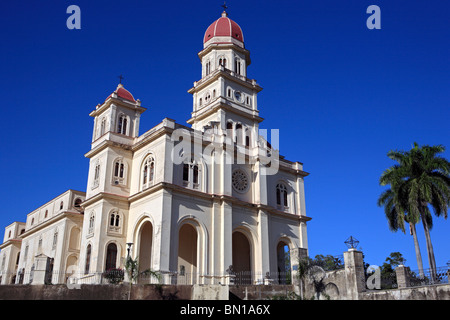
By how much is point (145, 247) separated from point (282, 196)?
13010 mm

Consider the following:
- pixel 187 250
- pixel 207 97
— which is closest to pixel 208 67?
pixel 207 97

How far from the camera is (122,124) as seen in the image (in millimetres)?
38344

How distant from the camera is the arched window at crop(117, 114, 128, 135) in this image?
38156 mm

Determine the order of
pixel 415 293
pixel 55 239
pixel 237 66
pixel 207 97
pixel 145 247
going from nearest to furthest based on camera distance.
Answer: pixel 415 293 < pixel 145 247 < pixel 55 239 < pixel 207 97 < pixel 237 66

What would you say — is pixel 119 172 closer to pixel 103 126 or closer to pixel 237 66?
pixel 103 126

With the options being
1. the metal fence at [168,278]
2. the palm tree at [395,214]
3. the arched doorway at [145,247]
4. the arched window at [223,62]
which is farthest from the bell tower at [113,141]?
the palm tree at [395,214]

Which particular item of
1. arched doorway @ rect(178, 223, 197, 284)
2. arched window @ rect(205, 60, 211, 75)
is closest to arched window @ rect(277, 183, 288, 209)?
arched doorway @ rect(178, 223, 197, 284)

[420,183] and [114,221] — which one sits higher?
[420,183]

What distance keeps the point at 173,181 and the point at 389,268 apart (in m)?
29.0

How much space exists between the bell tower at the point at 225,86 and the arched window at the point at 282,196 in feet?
16.9
